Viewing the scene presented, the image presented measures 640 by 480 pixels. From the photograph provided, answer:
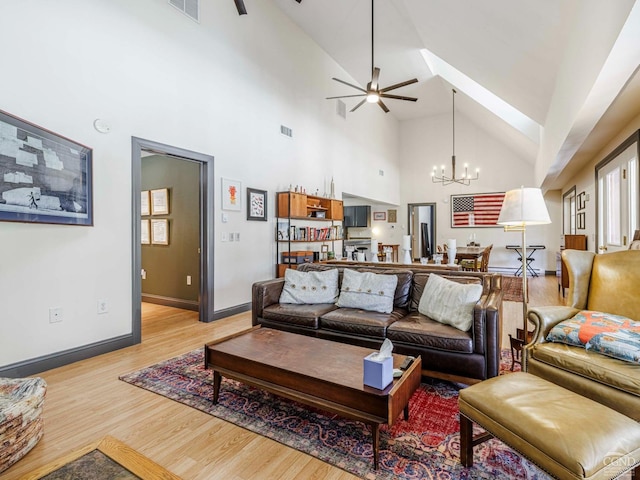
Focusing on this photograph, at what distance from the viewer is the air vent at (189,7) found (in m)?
3.87

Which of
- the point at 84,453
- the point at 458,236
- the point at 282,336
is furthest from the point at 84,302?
the point at 458,236

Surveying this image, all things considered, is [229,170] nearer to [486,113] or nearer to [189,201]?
[189,201]

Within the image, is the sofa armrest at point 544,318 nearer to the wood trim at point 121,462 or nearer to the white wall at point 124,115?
the wood trim at point 121,462

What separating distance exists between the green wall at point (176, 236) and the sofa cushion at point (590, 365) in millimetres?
4284

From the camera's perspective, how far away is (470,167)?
9992 millimetres

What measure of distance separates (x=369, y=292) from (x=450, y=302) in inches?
29.2

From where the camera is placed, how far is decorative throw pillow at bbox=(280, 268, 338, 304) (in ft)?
11.0

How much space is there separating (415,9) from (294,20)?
7.05 ft

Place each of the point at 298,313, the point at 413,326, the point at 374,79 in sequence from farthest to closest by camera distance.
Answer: the point at 374,79 → the point at 298,313 → the point at 413,326

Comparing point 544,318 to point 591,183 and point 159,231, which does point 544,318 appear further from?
point 159,231

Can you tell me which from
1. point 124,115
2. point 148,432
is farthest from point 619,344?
point 124,115

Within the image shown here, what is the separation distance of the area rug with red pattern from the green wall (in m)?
2.58

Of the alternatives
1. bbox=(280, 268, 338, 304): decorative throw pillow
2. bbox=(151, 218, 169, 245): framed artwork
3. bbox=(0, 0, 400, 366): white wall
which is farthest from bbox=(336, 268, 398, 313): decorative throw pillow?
bbox=(151, 218, 169, 245): framed artwork

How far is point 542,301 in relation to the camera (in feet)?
18.0
